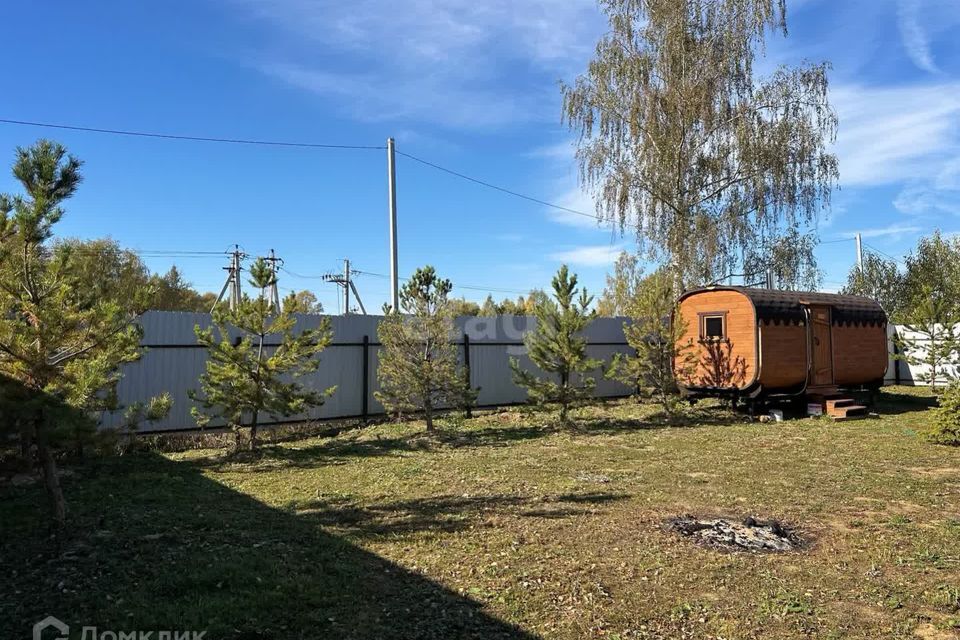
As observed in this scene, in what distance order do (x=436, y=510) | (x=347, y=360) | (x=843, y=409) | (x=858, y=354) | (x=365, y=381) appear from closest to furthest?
1. (x=436, y=510)
2. (x=347, y=360)
3. (x=365, y=381)
4. (x=843, y=409)
5. (x=858, y=354)

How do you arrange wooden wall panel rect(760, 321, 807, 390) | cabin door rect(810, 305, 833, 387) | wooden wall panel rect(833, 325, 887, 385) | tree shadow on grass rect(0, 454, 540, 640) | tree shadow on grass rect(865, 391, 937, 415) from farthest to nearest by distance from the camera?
1. tree shadow on grass rect(865, 391, 937, 415)
2. wooden wall panel rect(833, 325, 887, 385)
3. cabin door rect(810, 305, 833, 387)
4. wooden wall panel rect(760, 321, 807, 390)
5. tree shadow on grass rect(0, 454, 540, 640)

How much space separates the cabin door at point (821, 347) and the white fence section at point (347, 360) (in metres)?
4.64

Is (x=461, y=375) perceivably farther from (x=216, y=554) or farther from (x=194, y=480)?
(x=216, y=554)

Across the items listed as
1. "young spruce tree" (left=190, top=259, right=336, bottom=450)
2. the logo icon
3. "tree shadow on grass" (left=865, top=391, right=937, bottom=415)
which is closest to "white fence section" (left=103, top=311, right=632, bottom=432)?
"young spruce tree" (left=190, top=259, right=336, bottom=450)

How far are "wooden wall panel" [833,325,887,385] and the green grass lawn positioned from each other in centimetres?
561

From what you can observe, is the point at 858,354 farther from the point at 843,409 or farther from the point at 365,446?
the point at 365,446

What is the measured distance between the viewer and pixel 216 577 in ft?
12.9

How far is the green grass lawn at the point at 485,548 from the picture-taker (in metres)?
3.43

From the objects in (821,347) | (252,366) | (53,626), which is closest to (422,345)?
(252,366)

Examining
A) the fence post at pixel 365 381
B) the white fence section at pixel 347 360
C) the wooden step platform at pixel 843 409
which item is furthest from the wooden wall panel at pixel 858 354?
the fence post at pixel 365 381

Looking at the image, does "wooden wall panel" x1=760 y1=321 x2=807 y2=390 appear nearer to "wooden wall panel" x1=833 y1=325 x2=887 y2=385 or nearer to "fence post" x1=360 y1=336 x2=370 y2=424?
"wooden wall panel" x1=833 y1=325 x2=887 y2=385

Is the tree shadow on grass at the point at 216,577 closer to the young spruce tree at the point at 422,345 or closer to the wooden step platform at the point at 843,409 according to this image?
the young spruce tree at the point at 422,345

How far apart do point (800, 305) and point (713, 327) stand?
204 cm

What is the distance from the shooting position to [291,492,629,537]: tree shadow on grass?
17.5 ft
